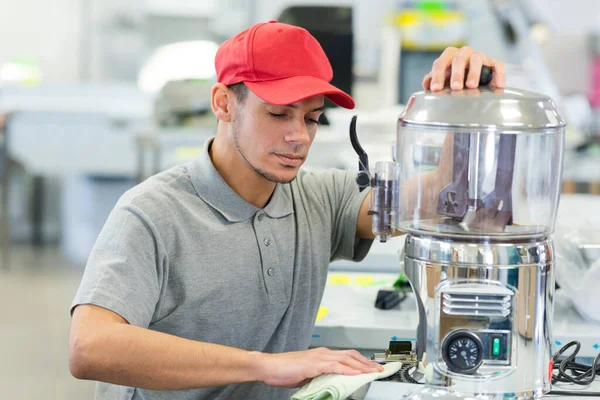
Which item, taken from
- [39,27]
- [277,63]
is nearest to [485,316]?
[277,63]

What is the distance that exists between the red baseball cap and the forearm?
45cm

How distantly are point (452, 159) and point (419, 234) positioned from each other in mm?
125

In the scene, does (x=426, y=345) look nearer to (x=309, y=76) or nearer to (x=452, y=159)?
(x=452, y=159)

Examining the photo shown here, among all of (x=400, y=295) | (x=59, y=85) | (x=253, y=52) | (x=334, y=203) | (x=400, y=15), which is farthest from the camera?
(x=59, y=85)

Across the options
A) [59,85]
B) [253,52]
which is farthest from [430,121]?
[59,85]

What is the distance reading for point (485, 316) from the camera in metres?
1.20

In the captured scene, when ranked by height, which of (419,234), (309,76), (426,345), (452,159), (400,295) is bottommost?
(400,295)

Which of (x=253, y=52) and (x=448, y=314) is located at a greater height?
(x=253, y=52)

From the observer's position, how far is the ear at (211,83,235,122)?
160 cm

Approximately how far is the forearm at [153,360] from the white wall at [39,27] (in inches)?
254

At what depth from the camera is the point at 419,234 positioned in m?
1.29

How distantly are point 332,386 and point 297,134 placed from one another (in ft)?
1.61

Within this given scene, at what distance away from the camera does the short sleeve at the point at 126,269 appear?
1.36 m

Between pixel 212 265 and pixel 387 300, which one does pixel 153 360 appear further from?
pixel 387 300
